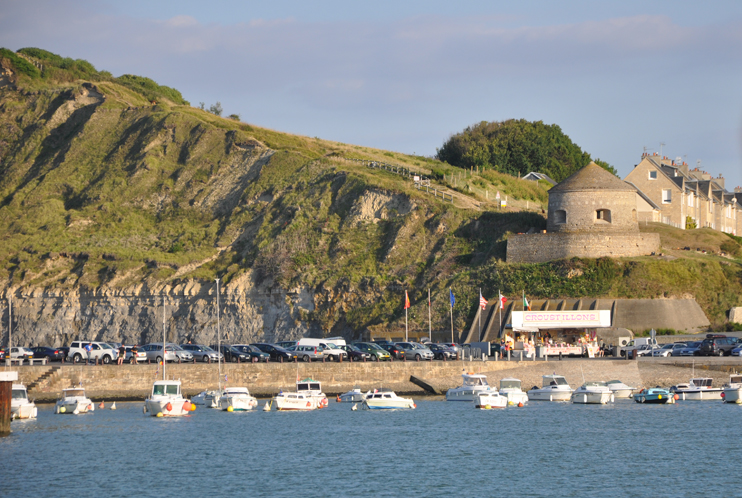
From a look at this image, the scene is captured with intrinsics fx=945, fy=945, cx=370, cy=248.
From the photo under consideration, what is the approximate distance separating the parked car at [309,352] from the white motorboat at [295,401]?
298 inches

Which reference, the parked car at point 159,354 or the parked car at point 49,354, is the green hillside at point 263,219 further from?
the parked car at point 49,354

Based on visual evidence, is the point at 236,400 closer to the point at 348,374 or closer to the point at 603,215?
the point at 348,374

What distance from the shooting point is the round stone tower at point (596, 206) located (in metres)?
86.6

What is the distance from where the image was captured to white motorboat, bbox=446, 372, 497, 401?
198ft

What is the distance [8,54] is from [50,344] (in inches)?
2901

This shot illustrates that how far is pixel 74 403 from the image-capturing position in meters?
55.0

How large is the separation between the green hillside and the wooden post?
4258 centimetres

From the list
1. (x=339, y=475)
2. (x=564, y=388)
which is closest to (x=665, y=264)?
(x=564, y=388)

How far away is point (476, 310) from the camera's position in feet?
267

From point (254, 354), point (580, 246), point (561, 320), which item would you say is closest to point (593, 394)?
point (561, 320)

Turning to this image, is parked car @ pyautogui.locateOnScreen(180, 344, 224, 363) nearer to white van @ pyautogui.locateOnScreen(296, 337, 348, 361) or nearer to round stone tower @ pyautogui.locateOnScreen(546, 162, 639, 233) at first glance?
white van @ pyautogui.locateOnScreen(296, 337, 348, 361)

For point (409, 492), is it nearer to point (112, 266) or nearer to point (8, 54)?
point (112, 266)

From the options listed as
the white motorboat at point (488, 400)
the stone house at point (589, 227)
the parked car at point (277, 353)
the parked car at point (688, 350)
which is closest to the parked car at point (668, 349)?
the parked car at point (688, 350)

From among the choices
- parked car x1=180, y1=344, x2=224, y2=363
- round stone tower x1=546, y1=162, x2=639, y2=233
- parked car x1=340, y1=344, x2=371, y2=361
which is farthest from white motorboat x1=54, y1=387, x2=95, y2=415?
round stone tower x1=546, y1=162, x2=639, y2=233
